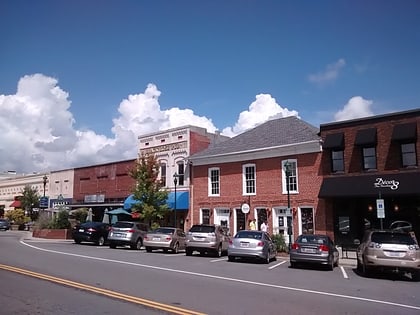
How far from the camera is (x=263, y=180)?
97.8ft

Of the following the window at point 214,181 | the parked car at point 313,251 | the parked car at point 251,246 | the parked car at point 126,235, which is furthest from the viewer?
the window at point 214,181

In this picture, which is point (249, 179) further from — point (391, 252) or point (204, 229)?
point (391, 252)

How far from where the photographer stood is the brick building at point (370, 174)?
23.8 metres

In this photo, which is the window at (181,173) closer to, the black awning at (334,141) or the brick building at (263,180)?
the brick building at (263,180)

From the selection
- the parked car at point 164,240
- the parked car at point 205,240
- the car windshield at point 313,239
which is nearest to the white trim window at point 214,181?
the parked car at point 164,240

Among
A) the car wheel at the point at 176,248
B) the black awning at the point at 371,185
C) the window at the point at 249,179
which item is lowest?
the car wheel at the point at 176,248

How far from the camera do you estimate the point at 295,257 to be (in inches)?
704

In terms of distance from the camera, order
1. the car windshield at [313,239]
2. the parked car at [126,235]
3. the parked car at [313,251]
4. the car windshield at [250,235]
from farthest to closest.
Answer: the parked car at [126,235] < the car windshield at [250,235] < the car windshield at [313,239] < the parked car at [313,251]

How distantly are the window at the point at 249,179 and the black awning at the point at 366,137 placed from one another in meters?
7.68

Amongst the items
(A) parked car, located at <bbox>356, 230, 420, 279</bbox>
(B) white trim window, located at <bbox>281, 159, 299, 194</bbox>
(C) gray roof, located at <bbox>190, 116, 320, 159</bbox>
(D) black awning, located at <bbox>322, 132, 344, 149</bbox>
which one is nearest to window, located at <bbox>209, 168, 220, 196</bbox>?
(C) gray roof, located at <bbox>190, 116, 320, 159</bbox>

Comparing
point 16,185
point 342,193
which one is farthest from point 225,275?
point 16,185

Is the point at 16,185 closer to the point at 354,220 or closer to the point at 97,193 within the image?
the point at 97,193

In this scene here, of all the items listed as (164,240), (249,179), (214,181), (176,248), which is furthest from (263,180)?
(164,240)

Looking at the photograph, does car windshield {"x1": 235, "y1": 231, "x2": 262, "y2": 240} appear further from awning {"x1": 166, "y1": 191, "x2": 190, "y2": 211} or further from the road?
awning {"x1": 166, "y1": 191, "x2": 190, "y2": 211}
